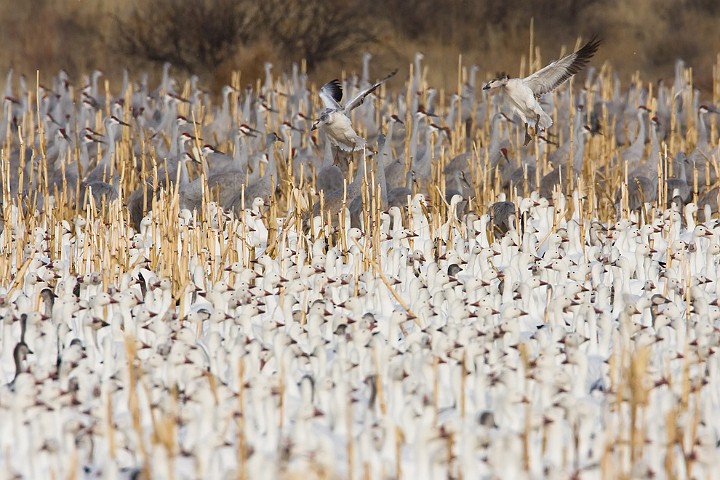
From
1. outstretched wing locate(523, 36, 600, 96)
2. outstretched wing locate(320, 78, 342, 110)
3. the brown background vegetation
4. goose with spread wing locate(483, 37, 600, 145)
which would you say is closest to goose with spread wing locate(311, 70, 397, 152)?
outstretched wing locate(320, 78, 342, 110)

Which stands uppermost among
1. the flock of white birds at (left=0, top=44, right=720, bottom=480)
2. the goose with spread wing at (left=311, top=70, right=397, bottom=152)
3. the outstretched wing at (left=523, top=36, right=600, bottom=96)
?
the outstretched wing at (left=523, top=36, right=600, bottom=96)

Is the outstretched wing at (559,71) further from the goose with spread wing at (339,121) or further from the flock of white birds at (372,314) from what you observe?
the goose with spread wing at (339,121)

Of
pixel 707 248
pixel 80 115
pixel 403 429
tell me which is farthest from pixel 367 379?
pixel 80 115

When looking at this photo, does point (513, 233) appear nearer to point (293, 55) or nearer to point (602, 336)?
point (602, 336)

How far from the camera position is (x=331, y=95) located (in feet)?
30.9

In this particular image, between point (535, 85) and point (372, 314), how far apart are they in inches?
110

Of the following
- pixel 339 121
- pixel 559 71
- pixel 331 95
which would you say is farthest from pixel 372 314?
pixel 331 95

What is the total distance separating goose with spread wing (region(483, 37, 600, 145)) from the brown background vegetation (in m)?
8.99

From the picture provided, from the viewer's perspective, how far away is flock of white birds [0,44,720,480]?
469cm

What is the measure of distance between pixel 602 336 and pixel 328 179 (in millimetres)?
4173

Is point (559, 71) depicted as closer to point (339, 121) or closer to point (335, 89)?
point (339, 121)

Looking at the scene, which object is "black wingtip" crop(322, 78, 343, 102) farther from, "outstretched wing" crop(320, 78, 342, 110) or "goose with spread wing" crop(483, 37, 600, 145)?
"goose with spread wing" crop(483, 37, 600, 145)

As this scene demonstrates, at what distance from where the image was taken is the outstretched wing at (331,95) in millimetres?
9062

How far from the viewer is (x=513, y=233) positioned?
8578mm
